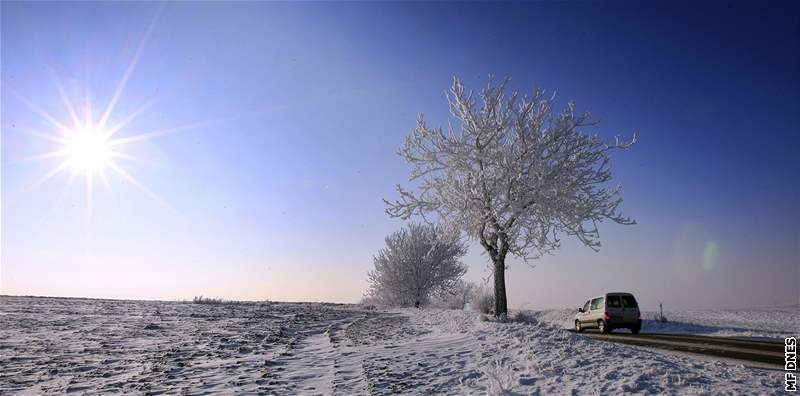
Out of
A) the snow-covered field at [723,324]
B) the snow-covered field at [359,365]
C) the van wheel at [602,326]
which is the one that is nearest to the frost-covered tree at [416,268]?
the snow-covered field at [723,324]

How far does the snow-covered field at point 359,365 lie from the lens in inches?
297

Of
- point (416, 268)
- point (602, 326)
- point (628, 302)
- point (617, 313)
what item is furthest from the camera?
point (416, 268)

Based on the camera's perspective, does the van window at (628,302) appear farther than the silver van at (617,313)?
Yes

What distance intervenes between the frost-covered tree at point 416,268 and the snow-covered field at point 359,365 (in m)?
29.0

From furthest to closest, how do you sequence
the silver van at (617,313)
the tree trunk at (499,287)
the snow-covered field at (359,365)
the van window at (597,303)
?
1. the van window at (597,303)
2. the silver van at (617,313)
3. the tree trunk at (499,287)
4. the snow-covered field at (359,365)

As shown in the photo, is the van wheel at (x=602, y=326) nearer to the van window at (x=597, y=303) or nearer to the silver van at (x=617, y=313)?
the silver van at (x=617, y=313)

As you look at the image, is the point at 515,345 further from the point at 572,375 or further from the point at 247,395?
the point at 247,395

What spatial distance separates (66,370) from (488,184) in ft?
49.8

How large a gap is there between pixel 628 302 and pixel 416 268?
22.5 meters

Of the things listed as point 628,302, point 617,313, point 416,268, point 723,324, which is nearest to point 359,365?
point 617,313

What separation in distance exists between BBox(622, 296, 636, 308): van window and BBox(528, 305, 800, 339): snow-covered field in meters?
2.12

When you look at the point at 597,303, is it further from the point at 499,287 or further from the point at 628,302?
the point at 499,287

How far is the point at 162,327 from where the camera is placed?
51.8 ft

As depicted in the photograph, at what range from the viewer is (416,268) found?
43.1 meters
